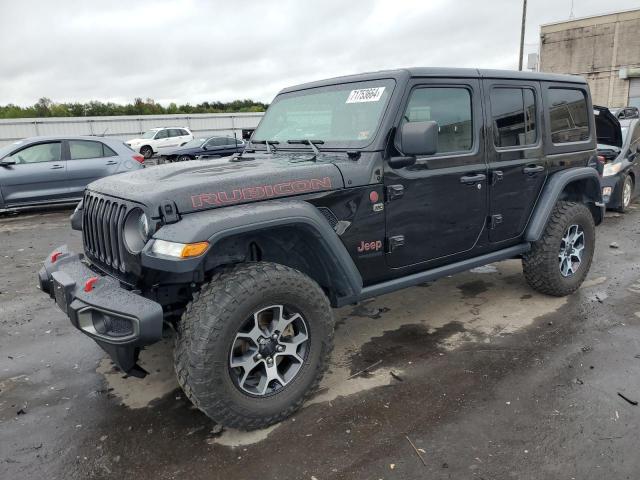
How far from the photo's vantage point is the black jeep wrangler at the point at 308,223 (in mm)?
2600

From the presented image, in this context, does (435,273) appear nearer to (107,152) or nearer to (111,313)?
(111,313)

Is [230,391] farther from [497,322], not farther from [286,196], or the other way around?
[497,322]

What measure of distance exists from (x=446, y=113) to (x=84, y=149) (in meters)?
8.38

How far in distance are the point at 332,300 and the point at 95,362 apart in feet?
6.17

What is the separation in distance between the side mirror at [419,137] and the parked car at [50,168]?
8.05 meters

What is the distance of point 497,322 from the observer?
424 centimetres

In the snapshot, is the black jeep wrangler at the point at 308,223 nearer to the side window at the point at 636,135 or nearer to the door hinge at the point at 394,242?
the door hinge at the point at 394,242

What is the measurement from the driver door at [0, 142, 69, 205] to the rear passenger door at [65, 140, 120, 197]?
14cm

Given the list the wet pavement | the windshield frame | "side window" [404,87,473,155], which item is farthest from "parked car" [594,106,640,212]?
the windshield frame

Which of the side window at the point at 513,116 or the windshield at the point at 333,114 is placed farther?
the side window at the point at 513,116

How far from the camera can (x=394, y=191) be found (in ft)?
10.9

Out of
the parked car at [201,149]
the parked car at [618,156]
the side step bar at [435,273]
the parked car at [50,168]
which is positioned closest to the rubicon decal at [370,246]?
the side step bar at [435,273]

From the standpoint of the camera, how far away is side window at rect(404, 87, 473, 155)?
11.4 feet

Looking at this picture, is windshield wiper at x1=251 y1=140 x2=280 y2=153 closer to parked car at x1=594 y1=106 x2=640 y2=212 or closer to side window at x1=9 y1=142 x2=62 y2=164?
parked car at x1=594 y1=106 x2=640 y2=212
